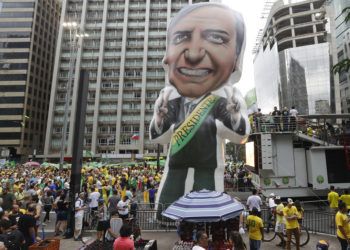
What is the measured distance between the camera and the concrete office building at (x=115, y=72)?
6681 cm

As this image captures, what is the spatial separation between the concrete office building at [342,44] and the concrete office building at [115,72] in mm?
31839

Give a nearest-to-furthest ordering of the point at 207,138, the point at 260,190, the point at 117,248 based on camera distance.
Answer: the point at 117,248
the point at 207,138
the point at 260,190

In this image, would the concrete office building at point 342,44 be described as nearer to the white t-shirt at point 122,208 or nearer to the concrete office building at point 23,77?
the white t-shirt at point 122,208

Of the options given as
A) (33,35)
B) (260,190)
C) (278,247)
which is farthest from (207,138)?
(33,35)

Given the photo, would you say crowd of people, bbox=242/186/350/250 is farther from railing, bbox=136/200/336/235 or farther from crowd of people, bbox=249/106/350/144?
crowd of people, bbox=249/106/350/144

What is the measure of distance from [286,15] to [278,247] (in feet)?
228

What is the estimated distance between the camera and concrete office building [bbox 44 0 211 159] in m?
66.8

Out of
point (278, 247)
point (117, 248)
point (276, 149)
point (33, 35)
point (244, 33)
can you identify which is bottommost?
point (278, 247)

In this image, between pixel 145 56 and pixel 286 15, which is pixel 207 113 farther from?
pixel 286 15

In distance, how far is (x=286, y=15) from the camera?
7000 centimetres

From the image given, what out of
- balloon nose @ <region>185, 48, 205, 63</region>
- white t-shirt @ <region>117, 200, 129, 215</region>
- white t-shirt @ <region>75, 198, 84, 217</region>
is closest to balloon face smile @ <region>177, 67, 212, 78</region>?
balloon nose @ <region>185, 48, 205, 63</region>

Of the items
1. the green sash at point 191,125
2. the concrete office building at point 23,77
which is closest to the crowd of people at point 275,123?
the green sash at point 191,125

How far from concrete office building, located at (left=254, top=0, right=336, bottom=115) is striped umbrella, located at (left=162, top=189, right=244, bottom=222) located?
60098 millimetres

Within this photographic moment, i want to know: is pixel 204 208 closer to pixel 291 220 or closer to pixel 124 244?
pixel 124 244
